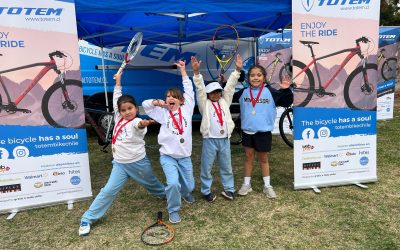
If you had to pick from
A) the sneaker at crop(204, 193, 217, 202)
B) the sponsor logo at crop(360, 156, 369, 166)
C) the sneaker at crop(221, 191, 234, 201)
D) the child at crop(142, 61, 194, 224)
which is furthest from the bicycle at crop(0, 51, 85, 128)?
the sponsor logo at crop(360, 156, 369, 166)

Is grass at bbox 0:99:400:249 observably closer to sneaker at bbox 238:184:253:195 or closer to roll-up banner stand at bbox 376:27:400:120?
sneaker at bbox 238:184:253:195

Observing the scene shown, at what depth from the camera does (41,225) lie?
136 inches

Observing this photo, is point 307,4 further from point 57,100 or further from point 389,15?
point 389,15

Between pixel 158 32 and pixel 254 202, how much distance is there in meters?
3.41

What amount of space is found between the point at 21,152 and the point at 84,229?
3.71 ft

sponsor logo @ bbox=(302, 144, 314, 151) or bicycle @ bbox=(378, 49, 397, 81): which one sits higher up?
bicycle @ bbox=(378, 49, 397, 81)

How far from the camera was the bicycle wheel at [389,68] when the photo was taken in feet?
27.6

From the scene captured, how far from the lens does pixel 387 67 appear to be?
8.45 metres

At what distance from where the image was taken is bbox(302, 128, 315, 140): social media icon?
13.1 ft

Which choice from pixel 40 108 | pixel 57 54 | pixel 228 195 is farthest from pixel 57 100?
pixel 228 195

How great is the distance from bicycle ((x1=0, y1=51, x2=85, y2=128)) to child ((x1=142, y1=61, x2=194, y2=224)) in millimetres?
851

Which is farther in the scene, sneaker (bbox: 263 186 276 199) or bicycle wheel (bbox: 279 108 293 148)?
bicycle wheel (bbox: 279 108 293 148)

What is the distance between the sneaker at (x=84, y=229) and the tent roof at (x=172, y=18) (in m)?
2.12

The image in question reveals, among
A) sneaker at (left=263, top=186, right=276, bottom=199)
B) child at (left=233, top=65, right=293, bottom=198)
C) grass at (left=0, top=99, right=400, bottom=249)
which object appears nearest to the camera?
grass at (left=0, top=99, right=400, bottom=249)
